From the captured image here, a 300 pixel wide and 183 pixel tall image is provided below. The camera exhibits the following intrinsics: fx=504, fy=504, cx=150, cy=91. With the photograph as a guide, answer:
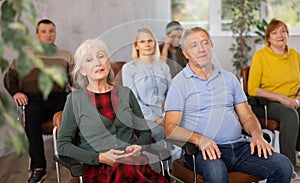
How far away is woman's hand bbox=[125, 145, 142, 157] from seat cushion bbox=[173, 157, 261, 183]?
29cm

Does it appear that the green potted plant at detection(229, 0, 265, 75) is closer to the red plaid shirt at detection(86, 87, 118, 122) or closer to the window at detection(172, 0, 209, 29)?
the window at detection(172, 0, 209, 29)

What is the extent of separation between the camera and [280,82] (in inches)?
159

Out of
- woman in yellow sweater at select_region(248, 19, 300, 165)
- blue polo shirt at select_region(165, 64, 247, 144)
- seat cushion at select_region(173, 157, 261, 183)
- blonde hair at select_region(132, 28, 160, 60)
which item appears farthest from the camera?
woman in yellow sweater at select_region(248, 19, 300, 165)

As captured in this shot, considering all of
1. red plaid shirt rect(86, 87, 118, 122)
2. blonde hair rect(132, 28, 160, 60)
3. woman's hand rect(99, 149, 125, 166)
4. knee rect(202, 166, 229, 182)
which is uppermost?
blonde hair rect(132, 28, 160, 60)

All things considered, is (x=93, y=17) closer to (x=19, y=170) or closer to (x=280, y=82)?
(x=19, y=170)

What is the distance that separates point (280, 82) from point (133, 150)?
1939mm

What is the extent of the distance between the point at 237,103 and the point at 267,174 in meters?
0.48

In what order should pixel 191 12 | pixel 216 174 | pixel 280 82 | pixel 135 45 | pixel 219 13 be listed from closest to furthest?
pixel 216 174
pixel 135 45
pixel 280 82
pixel 219 13
pixel 191 12

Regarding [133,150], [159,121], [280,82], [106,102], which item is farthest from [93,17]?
[133,150]

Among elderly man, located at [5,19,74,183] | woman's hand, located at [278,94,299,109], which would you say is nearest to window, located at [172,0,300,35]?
woman's hand, located at [278,94,299,109]

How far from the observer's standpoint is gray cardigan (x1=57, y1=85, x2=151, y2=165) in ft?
8.42

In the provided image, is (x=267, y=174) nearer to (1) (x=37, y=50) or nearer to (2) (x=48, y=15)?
(1) (x=37, y=50)

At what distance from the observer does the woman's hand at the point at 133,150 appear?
2.50 meters

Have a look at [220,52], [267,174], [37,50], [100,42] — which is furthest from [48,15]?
[37,50]
